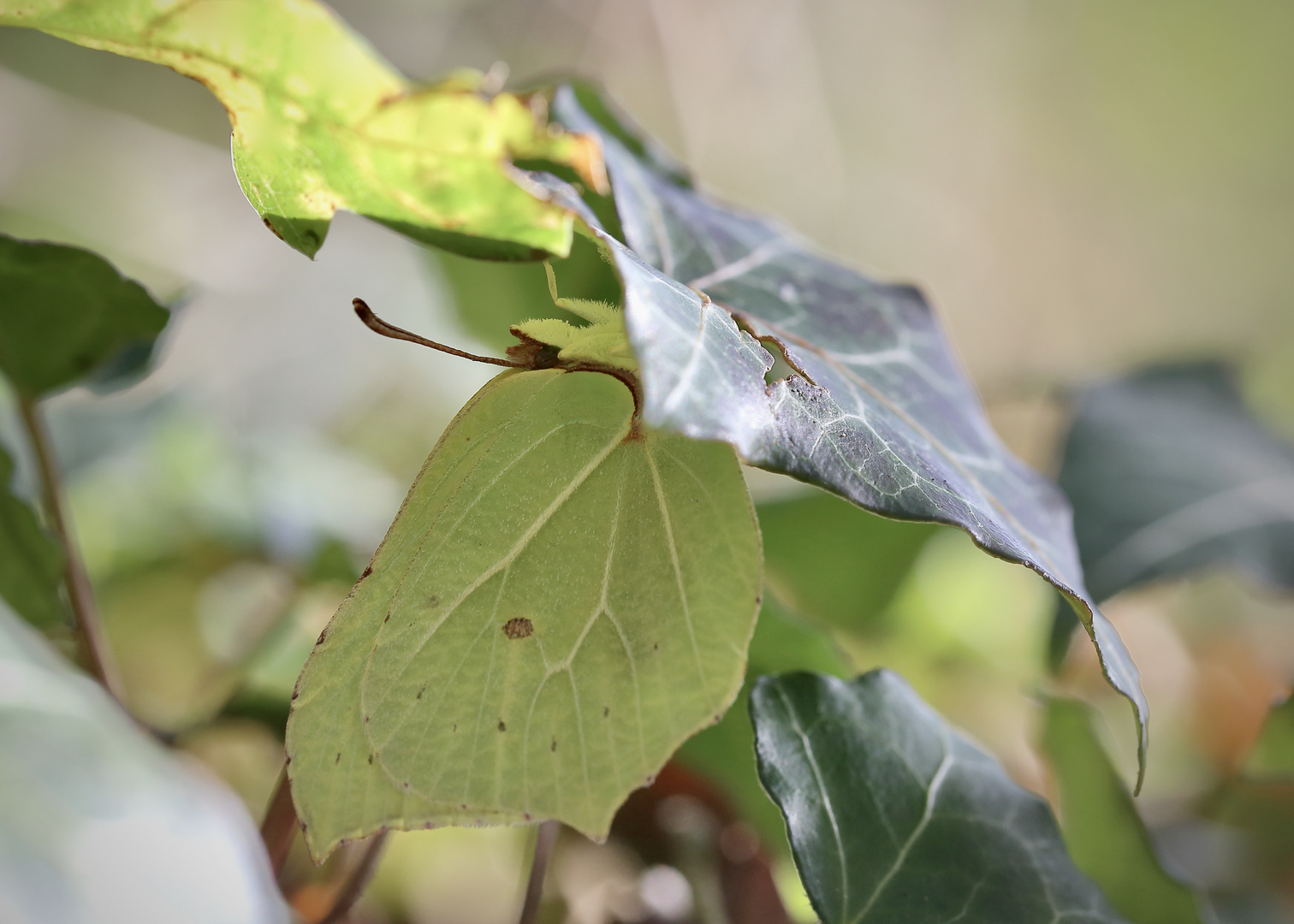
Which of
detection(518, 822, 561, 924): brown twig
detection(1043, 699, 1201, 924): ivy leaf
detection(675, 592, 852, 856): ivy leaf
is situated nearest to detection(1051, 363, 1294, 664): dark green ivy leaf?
detection(1043, 699, 1201, 924): ivy leaf

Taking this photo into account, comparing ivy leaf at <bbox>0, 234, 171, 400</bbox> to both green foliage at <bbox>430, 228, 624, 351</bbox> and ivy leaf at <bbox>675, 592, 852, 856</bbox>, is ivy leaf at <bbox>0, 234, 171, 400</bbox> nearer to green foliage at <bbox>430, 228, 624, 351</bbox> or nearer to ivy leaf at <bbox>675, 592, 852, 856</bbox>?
green foliage at <bbox>430, 228, 624, 351</bbox>

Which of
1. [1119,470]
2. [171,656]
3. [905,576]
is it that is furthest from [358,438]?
[1119,470]

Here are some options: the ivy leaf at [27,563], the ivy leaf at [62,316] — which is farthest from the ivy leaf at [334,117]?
the ivy leaf at [27,563]

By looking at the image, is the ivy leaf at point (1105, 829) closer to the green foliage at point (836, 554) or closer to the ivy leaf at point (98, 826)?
the green foliage at point (836, 554)

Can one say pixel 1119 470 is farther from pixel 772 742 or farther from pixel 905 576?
pixel 772 742

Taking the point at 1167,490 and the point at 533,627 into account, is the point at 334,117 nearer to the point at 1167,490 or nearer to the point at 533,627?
the point at 533,627

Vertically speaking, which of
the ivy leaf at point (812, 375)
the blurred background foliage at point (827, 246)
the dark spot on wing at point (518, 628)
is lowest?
the blurred background foliage at point (827, 246)
